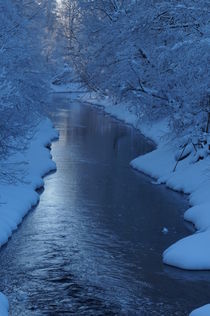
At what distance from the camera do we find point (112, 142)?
3300 cm

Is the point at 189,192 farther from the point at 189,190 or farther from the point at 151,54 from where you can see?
the point at 151,54

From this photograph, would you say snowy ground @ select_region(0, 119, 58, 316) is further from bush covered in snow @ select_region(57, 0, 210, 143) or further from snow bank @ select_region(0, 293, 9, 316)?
bush covered in snow @ select_region(57, 0, 210, 143)

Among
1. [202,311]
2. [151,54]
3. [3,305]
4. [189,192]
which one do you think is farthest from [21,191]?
[202,311]

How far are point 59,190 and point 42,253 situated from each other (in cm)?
696

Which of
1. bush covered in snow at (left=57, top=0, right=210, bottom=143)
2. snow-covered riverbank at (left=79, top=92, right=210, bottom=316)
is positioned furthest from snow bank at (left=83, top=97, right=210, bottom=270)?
bush covered in snow at (left=57, top=0, right=210, bottom=143)

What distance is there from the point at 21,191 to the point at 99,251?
17.4ft

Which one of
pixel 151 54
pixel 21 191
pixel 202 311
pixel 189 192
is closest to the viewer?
pixel 202 311

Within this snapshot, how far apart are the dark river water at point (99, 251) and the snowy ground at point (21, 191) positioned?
30 centimetres

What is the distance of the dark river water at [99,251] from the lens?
11812 mm

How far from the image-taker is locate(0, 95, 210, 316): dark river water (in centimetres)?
1181

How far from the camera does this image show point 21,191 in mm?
Answer: 19094

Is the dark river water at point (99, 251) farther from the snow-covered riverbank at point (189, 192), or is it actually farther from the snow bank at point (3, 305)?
the snow-covered riverbank at point (189, 192)

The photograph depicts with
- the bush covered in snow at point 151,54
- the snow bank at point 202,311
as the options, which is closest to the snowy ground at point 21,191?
the snow bank at point 202,311

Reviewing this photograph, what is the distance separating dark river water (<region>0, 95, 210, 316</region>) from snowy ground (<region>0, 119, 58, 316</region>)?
30 centimetres
